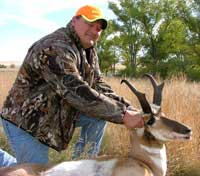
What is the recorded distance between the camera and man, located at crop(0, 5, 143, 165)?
→ 4.54m

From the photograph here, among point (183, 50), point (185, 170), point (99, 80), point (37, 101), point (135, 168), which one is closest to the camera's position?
point (135, 168)

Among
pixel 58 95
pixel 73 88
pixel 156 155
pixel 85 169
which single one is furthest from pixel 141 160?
pixel 58 95

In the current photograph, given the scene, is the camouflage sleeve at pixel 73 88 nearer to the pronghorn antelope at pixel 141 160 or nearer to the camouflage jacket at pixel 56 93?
the camouflage jacket at pixel 56 93

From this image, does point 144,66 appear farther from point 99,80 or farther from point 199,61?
point 99,80

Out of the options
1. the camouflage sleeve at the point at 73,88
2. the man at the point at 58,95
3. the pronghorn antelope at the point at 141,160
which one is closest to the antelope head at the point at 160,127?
the pronghorn antelope at the point at 141,160

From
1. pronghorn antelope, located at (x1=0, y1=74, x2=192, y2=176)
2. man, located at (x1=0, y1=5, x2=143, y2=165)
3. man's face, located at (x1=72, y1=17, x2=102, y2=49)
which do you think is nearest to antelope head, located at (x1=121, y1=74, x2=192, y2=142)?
→ pronghorn antelope, located at (x1=0, y1=74, x2=192, y2=176)

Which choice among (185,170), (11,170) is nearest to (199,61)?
(185,170)

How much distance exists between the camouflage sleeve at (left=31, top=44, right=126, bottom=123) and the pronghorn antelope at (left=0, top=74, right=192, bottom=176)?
27cm

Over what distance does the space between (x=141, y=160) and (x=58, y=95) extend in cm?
105

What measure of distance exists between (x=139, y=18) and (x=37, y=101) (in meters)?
36.3

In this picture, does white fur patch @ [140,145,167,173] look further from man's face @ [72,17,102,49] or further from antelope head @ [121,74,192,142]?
man's face @ [72,17,102,49]

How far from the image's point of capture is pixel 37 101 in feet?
16.0

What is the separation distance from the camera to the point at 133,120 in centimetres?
441

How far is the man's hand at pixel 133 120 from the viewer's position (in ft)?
14.4
